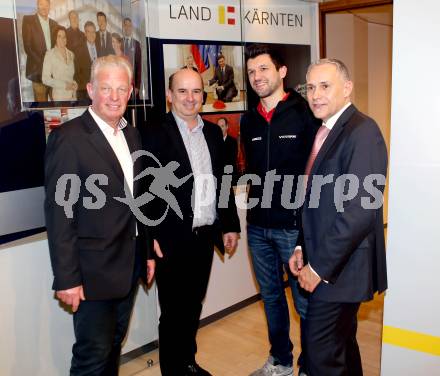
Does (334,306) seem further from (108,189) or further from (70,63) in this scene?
(70,63)

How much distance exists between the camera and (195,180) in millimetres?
2613

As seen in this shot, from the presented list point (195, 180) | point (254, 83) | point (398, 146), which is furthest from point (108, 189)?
point (398, 146)

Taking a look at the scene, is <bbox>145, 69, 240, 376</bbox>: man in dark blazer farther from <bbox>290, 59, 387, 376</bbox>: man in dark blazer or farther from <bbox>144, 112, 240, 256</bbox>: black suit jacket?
<bbox>290, 59, 387, 376</bbox>: man in dark blazer

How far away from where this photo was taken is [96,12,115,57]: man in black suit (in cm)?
271

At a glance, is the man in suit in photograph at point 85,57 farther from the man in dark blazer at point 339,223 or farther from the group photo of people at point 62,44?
the man in dark blazer at point 339,223

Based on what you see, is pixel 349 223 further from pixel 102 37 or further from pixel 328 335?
pixel 102 37

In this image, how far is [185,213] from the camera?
8.45ft

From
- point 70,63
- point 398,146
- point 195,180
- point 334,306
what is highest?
point 70,63

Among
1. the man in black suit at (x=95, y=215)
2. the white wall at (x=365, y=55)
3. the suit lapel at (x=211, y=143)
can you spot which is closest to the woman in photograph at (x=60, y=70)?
the man in black suit at (x=95, y=215)

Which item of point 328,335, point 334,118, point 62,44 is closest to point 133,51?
point 62,44

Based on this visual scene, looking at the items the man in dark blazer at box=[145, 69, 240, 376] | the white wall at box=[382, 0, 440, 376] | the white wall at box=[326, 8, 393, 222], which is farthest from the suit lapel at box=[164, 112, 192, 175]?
the white wall at box=[326, 8, 393, 222]

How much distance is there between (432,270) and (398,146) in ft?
2.11

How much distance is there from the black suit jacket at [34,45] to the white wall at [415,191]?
5.84 feet

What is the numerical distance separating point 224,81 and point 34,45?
A: 62.9 inches
